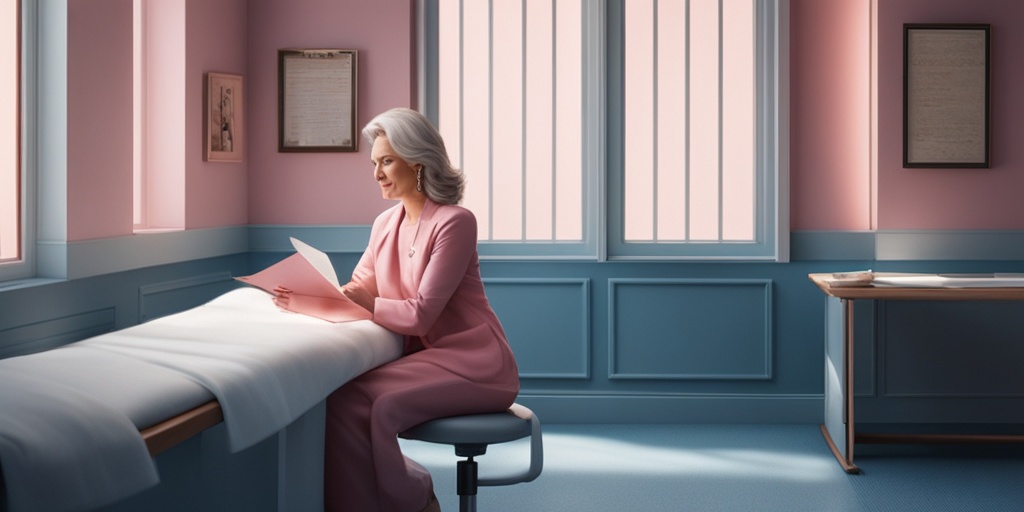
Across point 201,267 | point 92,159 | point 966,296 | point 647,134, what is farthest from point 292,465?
point 647,134

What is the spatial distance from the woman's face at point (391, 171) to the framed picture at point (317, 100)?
7.67 feet

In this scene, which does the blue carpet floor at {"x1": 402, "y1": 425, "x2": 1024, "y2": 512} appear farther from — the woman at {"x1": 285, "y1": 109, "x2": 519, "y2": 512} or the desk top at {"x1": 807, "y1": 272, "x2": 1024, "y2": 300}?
the woman at {"x1": 285, "y1": 109, "x2": 519, "y2": 512}

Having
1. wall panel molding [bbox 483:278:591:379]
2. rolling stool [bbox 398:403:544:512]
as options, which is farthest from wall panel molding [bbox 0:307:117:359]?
wall panel molding [bbox 483:278:591:379]

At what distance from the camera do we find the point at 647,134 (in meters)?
5.63

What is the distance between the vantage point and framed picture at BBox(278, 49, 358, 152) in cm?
555

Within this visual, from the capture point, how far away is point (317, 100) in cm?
558

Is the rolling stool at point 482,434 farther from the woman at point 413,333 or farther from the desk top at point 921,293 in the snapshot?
the desk top at point 921,293

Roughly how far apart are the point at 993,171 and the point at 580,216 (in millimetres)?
2200

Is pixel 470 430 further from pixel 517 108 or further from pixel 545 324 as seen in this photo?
pixel 517 108

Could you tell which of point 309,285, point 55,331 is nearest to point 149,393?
point 309,285

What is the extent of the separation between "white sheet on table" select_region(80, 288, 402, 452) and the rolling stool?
0.26m

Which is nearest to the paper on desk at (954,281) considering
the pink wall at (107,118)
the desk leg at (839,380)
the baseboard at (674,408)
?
the desk leg at (839,380)

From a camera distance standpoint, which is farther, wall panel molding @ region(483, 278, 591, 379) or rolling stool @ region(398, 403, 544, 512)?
wall panel molding @ region(483, 278, 591, 379)

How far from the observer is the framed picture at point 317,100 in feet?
18.2
